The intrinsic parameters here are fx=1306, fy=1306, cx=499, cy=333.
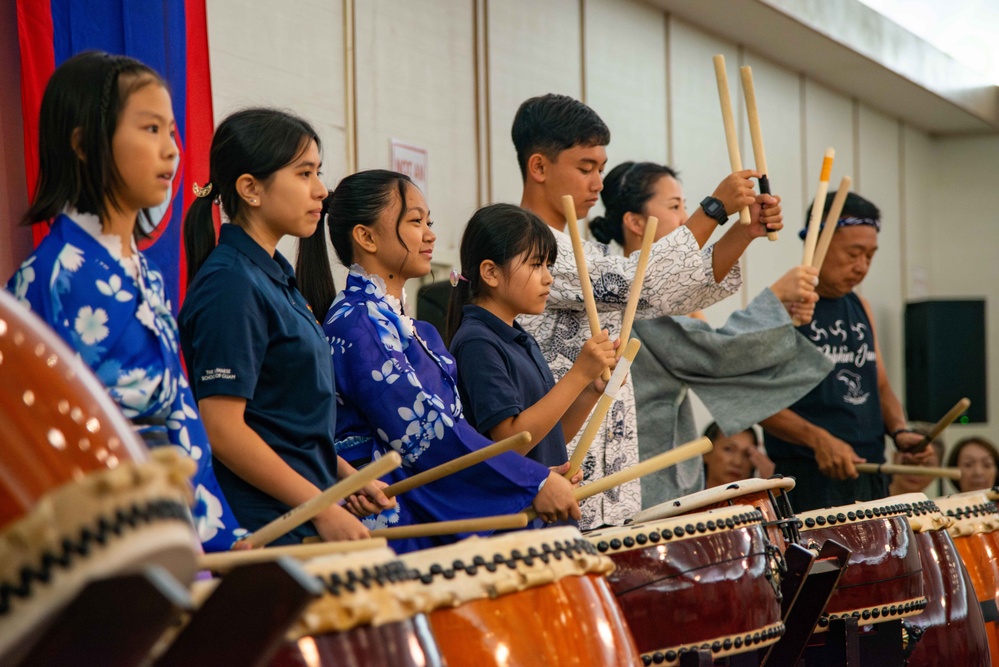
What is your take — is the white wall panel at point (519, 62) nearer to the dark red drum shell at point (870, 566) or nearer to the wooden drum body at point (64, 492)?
the dark red drum shell at point (870, 566)

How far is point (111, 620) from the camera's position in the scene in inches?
35.1

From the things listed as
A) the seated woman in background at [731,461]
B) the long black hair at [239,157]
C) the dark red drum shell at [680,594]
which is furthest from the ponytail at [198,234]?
the seated woman in background at [731,461]

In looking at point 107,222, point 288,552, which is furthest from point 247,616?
point 107,222

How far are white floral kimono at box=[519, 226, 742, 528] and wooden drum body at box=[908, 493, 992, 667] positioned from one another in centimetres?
61

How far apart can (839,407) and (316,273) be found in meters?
2.22

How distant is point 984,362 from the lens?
776 cm

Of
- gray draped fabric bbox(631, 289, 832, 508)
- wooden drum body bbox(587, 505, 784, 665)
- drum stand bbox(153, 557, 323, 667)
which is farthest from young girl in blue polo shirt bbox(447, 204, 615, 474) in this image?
drum stand bbox(153, 557, 323, 667)

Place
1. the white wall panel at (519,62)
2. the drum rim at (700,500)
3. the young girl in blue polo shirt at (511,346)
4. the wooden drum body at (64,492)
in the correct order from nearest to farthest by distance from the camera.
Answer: the wooden drum body at (64,492), the drum rim at (700,500), the young girl in blue polo shirt at (511,346), the white wall panel at (519,62)

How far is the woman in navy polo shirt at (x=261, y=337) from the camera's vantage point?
1.83 m

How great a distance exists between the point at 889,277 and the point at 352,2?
484cm

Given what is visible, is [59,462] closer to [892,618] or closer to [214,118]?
[892,618]

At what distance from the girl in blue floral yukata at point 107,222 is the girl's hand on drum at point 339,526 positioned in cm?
24

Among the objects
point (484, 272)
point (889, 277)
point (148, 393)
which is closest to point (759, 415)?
point (484, 272)

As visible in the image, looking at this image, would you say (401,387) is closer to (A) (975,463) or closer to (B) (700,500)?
(B) (700,500)
